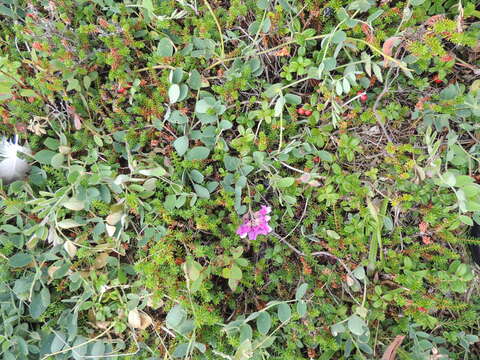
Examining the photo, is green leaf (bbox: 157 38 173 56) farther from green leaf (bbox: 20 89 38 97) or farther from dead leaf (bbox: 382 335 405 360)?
dead leaf (bbox: 382 335 405 360)

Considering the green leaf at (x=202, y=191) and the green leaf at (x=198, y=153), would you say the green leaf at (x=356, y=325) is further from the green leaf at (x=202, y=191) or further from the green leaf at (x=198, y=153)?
the green leaf at (x=198, y=153)

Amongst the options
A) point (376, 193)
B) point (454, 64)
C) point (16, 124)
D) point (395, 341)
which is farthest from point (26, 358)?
point (454, 64)

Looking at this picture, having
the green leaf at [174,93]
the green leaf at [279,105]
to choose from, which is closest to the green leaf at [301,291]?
the green leaf at [279,105]

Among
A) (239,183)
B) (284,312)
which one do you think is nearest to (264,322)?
(284,312)

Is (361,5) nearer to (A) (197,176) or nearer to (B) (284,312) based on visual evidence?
(A) (197,176)

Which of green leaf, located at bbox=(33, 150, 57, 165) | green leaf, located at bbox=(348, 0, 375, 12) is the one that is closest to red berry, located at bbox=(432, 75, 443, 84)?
green leaf, located at bbox=(348, 0, 375, 12)

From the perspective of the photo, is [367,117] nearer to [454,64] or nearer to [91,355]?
[454,64]
